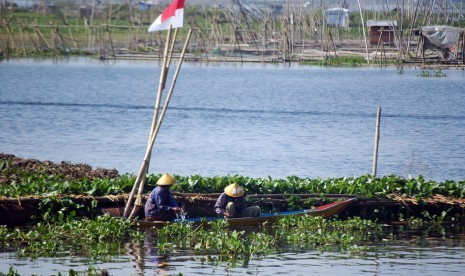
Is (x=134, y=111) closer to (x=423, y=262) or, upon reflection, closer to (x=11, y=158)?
(x=11, y=158)

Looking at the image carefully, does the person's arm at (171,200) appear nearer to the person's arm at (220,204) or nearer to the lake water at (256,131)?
the person's arm at (220,204)

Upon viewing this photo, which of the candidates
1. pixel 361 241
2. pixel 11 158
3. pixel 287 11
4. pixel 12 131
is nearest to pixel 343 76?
pixel 287 11

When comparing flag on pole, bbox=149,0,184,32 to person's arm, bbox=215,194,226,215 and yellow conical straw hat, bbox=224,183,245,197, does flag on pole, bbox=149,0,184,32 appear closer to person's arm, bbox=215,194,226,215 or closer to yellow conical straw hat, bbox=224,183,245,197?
yellow conical straw hat, bbox=224,183,245,197

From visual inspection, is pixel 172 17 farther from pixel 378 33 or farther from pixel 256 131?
pixel 378 33

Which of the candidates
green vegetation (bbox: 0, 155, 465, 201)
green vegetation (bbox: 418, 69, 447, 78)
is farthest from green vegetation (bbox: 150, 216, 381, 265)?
green vegetation (bbox: 418, 69, 447, 78)

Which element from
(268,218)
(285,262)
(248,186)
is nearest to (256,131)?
(248,186)

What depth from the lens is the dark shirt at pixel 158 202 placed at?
43.7 ft

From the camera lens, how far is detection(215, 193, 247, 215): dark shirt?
44.9 feet

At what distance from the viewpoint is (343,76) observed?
160 ft

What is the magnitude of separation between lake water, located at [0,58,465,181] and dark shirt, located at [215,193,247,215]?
6996 mm

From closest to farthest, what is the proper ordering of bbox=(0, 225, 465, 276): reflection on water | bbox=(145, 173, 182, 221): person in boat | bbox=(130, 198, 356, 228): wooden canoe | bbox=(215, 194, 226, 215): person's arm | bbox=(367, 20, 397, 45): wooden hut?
bbox=(0, 225, 465, 276): reflection on water
bbox=(145, 173, 182, 221): person in boat
bbox=(130, 198, 356, 228): wooden canoe
bbox=(215, 194, 226, 215): person's arm
bbox=(367, 20, 397, 45): wooden hut

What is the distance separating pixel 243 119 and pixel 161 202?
2030 cm

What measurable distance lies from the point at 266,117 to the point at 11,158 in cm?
1750

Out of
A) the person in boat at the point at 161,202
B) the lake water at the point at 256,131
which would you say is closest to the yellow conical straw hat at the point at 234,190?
the person in boat at the point at 161,202
